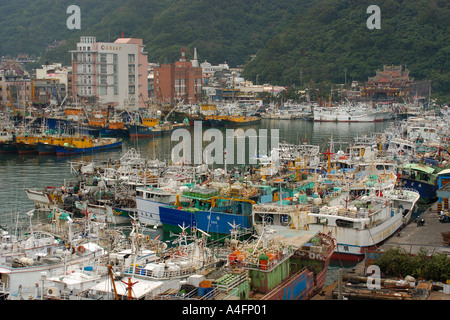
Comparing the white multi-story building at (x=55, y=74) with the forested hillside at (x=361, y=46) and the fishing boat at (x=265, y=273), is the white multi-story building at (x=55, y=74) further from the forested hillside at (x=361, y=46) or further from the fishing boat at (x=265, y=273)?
the fishing boat at (x=265, y=273)

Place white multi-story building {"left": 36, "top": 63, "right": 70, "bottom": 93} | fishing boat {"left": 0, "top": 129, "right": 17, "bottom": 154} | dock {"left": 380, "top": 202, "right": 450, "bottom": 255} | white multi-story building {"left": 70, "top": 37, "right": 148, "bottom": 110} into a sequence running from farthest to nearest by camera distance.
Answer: white multi-story building {"left": 36, "top": 63, "right": 70, "bottom": 93} < white multi-story building {"left": 70, "top": 37, "right": 148, "bottom": 110} < fishing boat {"left": 0, "top": 129, "right": 17, "bottom": 154} < dock {"left": 380, "top": 202, "right": 450, "bottom": 255}

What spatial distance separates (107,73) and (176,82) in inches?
604

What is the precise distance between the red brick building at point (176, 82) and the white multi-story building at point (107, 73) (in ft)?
34.1

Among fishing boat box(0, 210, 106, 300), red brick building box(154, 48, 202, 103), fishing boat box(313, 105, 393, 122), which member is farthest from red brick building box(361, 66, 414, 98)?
fishing boat box(0, 210, 106, 300)

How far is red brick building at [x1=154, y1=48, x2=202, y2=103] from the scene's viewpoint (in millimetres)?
72875

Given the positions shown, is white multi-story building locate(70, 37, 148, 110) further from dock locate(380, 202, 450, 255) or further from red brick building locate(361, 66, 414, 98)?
dock locate(380, 202, 450, 255)

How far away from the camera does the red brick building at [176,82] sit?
72875mm

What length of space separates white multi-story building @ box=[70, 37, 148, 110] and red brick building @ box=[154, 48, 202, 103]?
10.4 meters

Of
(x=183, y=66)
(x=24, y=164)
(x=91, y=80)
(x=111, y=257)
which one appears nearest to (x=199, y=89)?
(x=183, y=66)

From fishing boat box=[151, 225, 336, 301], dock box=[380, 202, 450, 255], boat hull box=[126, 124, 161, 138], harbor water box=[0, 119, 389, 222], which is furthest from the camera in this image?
boat hull box=[126, 124, 161, 138]

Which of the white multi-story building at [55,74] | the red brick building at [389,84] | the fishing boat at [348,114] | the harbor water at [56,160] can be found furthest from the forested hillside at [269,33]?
the harbor water at [56,160]

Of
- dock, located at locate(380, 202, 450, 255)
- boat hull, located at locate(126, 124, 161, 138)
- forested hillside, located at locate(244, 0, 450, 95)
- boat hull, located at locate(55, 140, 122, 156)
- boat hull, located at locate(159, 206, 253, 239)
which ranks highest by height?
forested hillside, located at locate(244, 0, 450, 95)

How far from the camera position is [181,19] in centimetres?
10444

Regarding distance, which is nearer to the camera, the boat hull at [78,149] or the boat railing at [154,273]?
the boat railing at [154,273]
